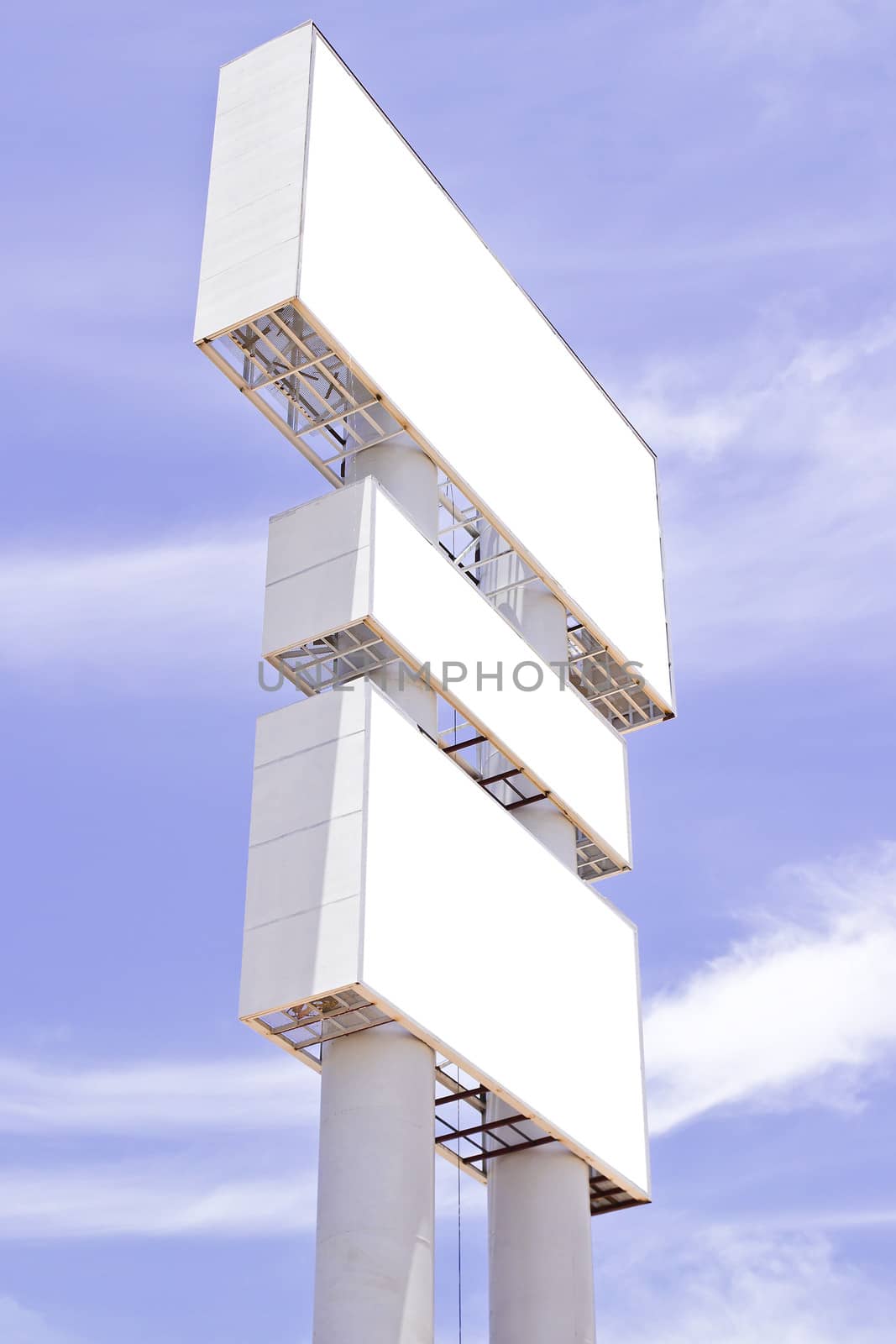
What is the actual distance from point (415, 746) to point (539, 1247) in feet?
25.3

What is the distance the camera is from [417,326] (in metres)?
32.2

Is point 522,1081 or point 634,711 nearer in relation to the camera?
point 522,1081

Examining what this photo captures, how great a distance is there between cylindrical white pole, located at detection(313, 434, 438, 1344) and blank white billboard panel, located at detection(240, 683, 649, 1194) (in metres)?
0.74

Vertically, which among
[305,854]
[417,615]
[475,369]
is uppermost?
[475,369]

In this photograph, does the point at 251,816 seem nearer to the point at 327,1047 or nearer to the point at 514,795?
the point at 327,1047

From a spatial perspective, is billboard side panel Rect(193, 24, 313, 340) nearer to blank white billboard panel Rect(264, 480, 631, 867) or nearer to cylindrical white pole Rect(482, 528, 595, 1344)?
blank white billboard panel Rect(264, 480, 631, 867)

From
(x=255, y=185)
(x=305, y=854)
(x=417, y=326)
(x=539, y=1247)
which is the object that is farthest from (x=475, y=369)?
(x=539, y=1247)

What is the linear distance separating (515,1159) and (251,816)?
279 inches

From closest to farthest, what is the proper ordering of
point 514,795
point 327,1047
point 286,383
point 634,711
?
1. point 327,1047
2. point 286,383
3. point 514,795
4. point 634,711

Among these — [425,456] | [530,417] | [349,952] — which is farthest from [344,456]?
[349,952]

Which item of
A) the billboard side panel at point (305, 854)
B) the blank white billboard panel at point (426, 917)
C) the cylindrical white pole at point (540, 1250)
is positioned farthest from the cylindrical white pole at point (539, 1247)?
the billboard side panel at point (305, 854)

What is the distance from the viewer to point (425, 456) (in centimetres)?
3198

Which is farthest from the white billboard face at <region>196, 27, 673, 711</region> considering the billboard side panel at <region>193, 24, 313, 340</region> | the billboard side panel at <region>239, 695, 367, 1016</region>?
the billboard side panel at <region>239, 695, 367, 1016</region>

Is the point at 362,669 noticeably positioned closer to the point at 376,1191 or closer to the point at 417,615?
the point at 417,615
